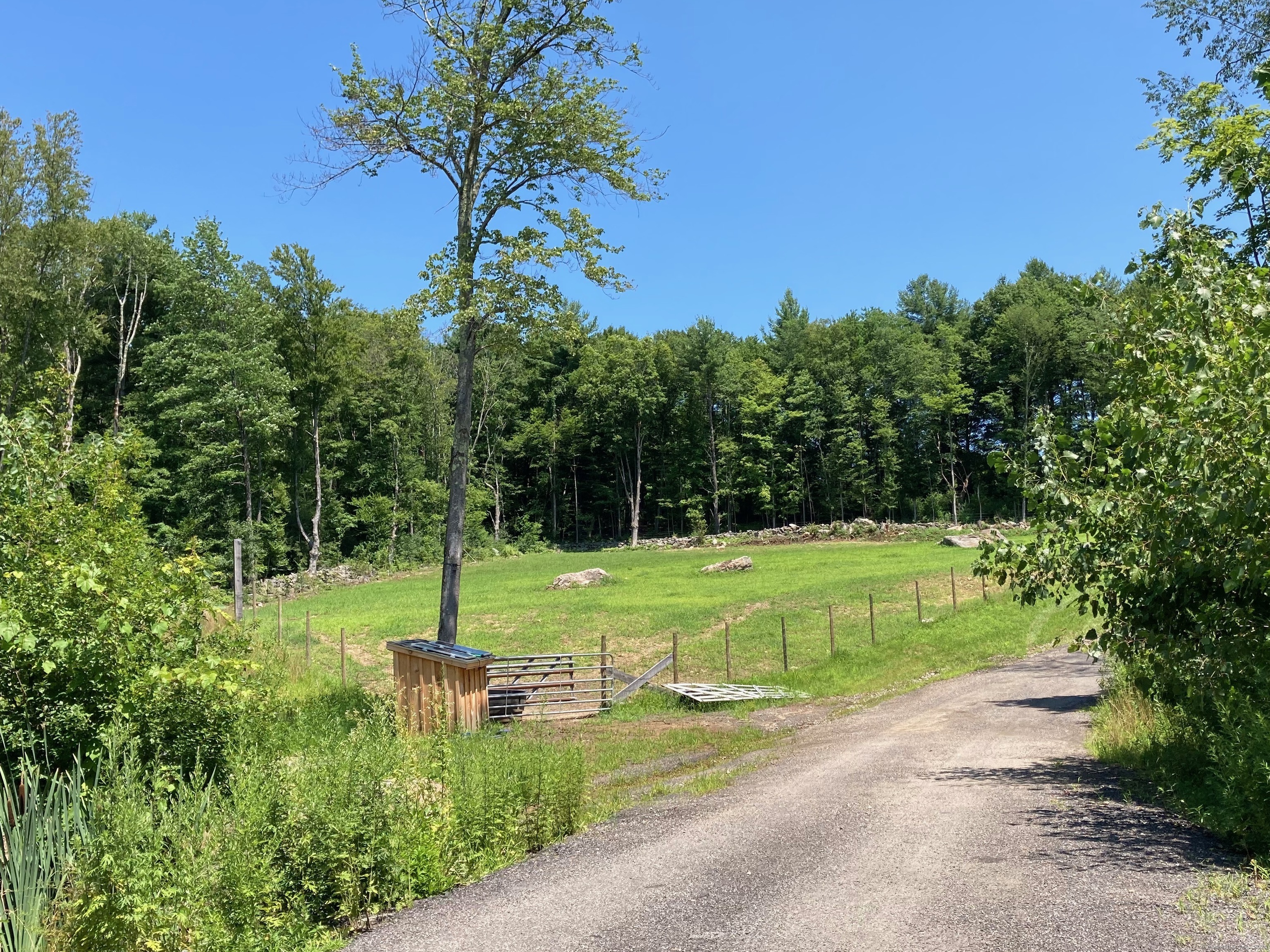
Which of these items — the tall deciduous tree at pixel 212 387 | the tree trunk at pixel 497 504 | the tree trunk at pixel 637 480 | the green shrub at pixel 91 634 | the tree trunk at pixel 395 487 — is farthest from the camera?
the tree trunk at pixel 637 480

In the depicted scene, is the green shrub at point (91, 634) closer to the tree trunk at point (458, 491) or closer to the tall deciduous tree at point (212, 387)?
the tree trunk at point (458, 491)

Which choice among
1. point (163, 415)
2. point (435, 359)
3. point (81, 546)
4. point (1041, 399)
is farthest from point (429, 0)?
point (1041, 399)

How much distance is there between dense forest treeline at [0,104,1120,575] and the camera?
1655 inches

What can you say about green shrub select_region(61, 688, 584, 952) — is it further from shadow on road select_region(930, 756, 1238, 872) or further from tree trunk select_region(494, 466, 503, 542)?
tree trunk select_region(494, 466, 503, 542)

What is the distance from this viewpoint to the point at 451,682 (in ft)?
44.6

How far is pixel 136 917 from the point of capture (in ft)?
16.7

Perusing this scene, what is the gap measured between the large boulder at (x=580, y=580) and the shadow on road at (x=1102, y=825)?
29935 mm

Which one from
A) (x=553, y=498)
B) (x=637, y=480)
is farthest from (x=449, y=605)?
(x=553, y=498)

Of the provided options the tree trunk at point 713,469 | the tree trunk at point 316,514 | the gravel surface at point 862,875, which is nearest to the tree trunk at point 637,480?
the tree trunk at point 713,469

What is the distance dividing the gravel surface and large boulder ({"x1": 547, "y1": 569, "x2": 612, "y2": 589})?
2910 cm

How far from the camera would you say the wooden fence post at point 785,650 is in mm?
19719

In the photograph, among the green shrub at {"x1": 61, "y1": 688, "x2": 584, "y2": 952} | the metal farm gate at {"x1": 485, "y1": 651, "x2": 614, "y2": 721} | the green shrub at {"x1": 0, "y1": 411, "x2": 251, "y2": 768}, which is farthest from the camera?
the metal farm gate at {"x1": 485, "y1": 651, "x2": 614, "y2": 721}

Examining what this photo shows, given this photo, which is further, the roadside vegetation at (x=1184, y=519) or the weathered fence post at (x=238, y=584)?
the weathered fence post at (x=238, y=584)

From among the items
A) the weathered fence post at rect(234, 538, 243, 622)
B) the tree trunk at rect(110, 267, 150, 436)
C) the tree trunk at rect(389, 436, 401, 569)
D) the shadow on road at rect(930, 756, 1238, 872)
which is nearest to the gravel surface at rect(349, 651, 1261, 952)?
the shadow on road at rect(930, 756, 1238, 872)
